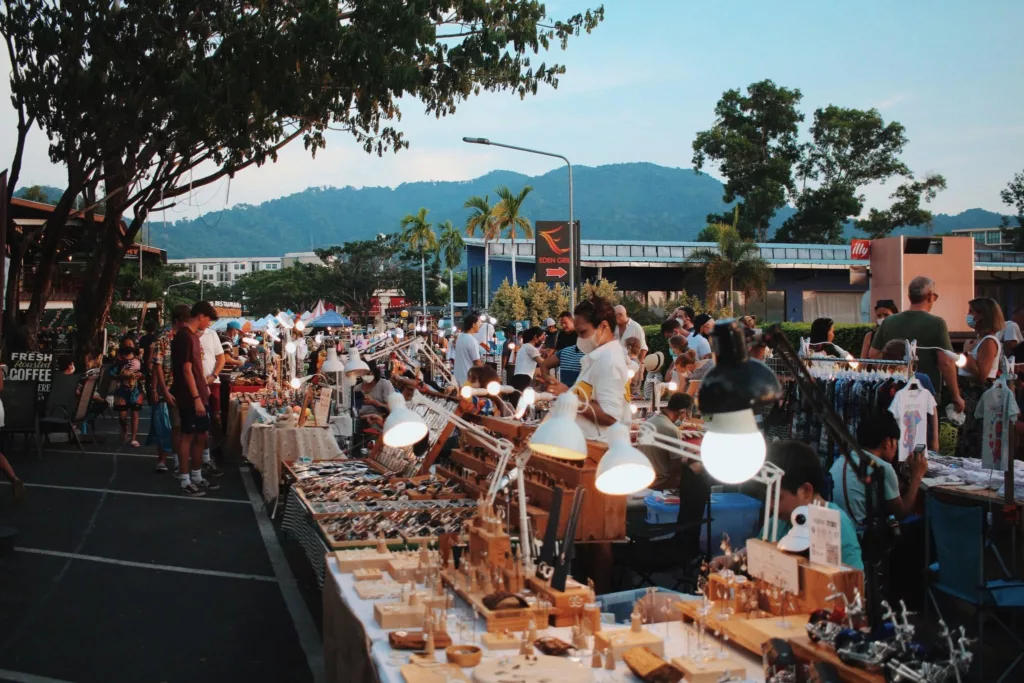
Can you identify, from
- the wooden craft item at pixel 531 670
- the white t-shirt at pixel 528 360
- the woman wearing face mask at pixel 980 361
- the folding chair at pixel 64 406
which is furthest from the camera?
the folding chair at pixel 64 406

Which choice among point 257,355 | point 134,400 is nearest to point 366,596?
point 134,400

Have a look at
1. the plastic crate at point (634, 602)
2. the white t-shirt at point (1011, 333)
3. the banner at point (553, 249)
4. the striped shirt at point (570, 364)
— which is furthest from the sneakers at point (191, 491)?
the banner at point (553, 249)

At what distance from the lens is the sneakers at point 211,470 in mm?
11953

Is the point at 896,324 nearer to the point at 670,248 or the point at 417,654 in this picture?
the point at 417,654

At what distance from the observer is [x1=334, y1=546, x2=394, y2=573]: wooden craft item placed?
483 centimetres

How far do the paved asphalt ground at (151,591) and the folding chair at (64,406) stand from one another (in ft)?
9.91

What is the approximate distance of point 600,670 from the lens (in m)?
3.44

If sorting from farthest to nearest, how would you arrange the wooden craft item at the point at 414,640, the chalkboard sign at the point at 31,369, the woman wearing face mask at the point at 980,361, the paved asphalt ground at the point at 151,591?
the chalkboard sign at the point at 31,369 → the woman wearing face mask at the point at 980,361 → the paved asphalt ground at the point at 151,591 → the wooden craft item at the point at 414,640

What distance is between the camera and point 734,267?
3847 cm

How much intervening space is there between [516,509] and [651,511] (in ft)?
5.89

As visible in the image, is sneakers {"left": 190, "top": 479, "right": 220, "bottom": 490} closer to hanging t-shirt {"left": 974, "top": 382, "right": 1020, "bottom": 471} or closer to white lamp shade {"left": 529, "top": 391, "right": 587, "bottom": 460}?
hanging t-shirt {"left": 974, "top": 382, "right": 1020, "bottom": 471}

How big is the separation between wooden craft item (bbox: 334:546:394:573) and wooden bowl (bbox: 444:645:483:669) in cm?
136

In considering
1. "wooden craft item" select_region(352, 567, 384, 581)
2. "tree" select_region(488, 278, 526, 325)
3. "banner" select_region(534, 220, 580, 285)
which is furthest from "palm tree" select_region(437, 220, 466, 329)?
"wooden craft item" select_region(352, 567, 384, 581)

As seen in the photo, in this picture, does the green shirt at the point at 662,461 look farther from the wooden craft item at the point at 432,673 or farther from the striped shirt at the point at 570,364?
the wooden craft item at the point at 432,673
